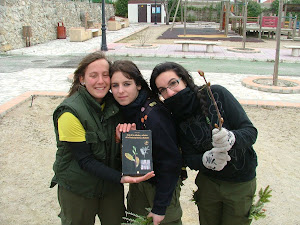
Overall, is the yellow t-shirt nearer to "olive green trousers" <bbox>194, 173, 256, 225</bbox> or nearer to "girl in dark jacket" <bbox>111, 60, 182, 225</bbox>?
"girl in dark jacket" <bbox>111, 60, 182, 225</bbox>

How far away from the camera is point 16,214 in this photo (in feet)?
9.82

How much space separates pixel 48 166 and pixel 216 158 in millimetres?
2858

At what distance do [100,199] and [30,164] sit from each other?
2.21 metres

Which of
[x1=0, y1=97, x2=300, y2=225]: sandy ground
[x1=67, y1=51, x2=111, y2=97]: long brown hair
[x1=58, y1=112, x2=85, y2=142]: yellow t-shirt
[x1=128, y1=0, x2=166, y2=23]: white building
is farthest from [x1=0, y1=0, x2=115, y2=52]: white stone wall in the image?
[x1=128, y1=0, x2=166, y2=23]: white building

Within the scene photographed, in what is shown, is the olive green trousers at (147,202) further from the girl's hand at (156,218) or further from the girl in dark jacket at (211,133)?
the girl in dark jacket at (211,133)

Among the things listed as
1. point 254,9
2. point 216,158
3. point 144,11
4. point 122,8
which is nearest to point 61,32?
point 216,158

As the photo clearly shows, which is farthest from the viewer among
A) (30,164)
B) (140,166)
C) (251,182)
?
(30,164)

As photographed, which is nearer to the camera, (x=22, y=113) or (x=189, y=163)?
(x=189, y=163)

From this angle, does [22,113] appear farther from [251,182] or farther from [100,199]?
[251,182]

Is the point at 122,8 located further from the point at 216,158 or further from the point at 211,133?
the point at 216,158

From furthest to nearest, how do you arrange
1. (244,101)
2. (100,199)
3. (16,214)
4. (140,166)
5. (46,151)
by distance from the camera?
(244,101) → (46,151) → (16,214) → (100,199) → (140,166)

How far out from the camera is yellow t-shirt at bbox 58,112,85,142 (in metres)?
1.81

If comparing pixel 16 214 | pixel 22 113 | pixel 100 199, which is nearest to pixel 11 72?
pixel 22 113

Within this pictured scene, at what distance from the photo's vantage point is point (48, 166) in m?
3.97
